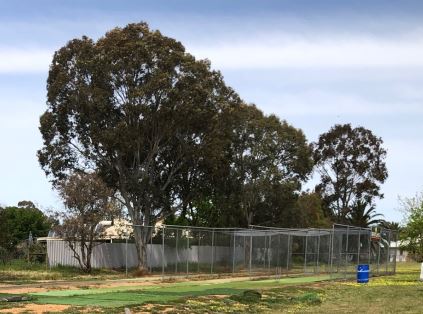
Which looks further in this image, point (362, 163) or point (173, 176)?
point (362, 163)

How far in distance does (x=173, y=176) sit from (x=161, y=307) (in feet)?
79.0

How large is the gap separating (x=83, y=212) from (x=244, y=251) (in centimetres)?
1049

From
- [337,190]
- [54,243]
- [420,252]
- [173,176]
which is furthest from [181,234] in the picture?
[337,190]

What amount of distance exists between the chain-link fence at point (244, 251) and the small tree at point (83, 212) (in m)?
2.32

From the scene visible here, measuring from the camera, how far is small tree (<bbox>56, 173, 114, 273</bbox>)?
36.2m

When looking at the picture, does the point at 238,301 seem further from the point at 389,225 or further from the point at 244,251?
the point at 389,225

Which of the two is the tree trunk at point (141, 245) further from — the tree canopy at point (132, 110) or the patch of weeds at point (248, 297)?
the patch of weeds at point (248, 297)

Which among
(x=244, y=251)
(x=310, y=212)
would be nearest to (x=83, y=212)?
(x=244, y=251)

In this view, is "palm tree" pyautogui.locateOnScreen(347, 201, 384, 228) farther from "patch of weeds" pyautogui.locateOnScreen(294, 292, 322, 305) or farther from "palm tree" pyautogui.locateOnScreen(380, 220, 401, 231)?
"patch of weeds" pyautogui.locateOnScreen(294, 292, 322, 305)

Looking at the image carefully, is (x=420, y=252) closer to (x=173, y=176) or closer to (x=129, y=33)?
(x=173, y=176)

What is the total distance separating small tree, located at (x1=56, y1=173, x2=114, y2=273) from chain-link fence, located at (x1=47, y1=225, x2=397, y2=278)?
2317mm

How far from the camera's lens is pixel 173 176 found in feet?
134

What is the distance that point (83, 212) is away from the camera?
3688cm

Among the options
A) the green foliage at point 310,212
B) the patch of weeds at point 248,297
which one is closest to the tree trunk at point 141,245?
the patch of weeds at point 248,297
